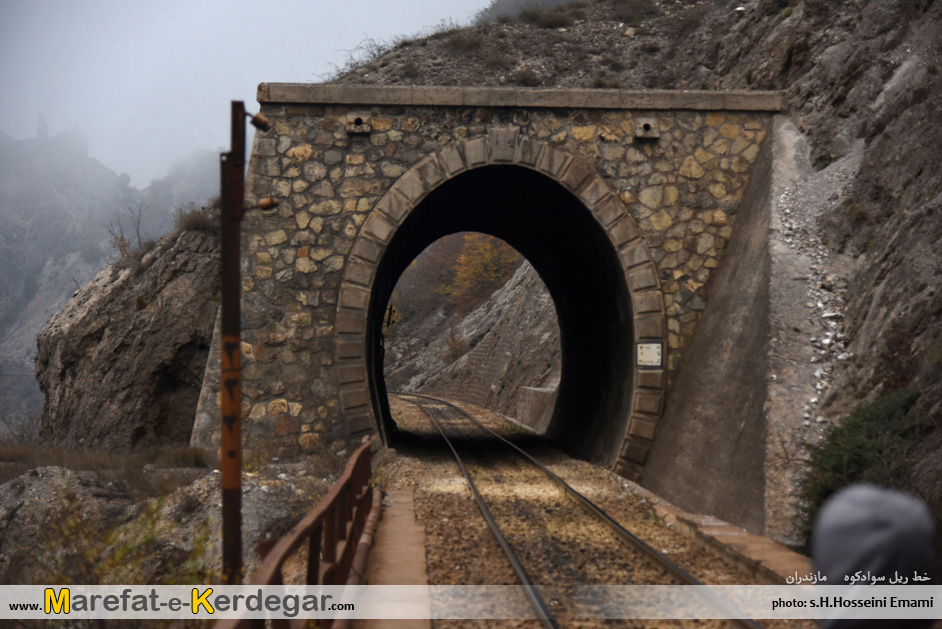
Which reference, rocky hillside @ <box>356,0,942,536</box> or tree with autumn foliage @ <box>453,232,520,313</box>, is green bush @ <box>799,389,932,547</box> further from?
tree with autumn foliage @ <box>453,232,520,313</box>

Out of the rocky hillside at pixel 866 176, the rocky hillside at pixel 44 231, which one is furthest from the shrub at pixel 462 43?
the rocky hillside at pixel 44 231

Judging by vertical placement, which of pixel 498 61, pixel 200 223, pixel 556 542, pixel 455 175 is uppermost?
pixel 498 61

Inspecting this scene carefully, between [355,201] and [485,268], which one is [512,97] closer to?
[355,201]

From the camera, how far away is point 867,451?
23.2 feet

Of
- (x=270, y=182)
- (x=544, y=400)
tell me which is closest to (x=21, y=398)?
(x=544, y=400)

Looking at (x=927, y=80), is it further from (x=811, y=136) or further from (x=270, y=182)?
(x=270, y=182)

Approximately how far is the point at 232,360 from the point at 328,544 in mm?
1443

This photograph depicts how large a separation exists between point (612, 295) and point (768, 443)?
5.57m

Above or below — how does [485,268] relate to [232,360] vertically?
above

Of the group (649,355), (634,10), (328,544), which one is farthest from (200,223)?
(634,10)

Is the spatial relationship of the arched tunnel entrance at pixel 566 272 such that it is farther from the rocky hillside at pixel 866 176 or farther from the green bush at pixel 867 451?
the green bush at pixel 867 451

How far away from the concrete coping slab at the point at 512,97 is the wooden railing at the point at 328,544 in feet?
20.6

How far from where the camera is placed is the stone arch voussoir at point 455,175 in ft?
39.4

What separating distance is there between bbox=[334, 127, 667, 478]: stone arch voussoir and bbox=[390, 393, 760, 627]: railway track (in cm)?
191
